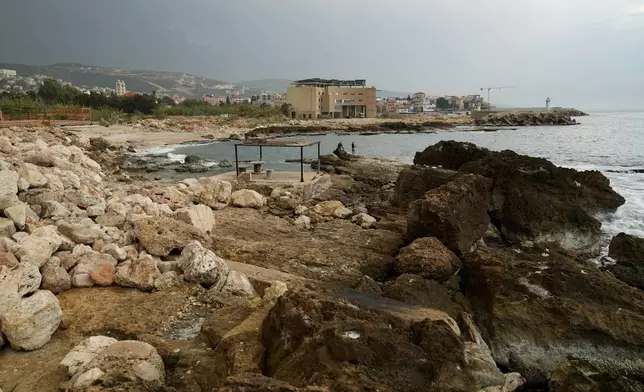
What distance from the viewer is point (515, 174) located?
42.2 feet

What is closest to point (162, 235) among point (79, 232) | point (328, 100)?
point (79, 232)

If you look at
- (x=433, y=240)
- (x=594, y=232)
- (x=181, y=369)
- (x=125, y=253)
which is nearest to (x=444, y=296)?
(x=433, y=240)

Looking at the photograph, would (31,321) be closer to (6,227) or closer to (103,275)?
Result: (103,275)

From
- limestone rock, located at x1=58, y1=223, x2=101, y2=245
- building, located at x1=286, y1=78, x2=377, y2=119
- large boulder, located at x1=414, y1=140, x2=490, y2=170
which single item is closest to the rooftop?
building, located at x1=286, y1=78, x2=377, y2=119

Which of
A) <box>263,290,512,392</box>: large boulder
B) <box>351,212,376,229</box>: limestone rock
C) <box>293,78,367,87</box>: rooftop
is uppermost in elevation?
<box>293,78,367,87</box>: rooftop

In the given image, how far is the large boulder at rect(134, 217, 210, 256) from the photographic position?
7.21 meters

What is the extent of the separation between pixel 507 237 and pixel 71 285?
9.90 m

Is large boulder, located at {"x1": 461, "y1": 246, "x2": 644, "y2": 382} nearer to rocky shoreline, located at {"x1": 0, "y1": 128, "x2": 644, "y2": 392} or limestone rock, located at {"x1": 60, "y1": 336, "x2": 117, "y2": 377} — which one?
rocky shoreline, located at {"x1": 0, "y1": 128, "x2": 644, "y2": 392}

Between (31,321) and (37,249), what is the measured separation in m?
1.41

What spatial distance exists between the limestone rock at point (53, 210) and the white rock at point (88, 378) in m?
4.93

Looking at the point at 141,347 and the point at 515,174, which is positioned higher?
the point at 515,174

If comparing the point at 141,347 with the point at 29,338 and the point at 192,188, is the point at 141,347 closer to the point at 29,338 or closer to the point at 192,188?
the point at 29,338

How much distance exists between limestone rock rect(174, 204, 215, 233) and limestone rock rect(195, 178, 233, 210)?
2.06 metres

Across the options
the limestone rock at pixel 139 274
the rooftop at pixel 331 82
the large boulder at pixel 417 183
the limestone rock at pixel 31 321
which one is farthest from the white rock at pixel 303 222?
the rooftop at pixel 331 82
